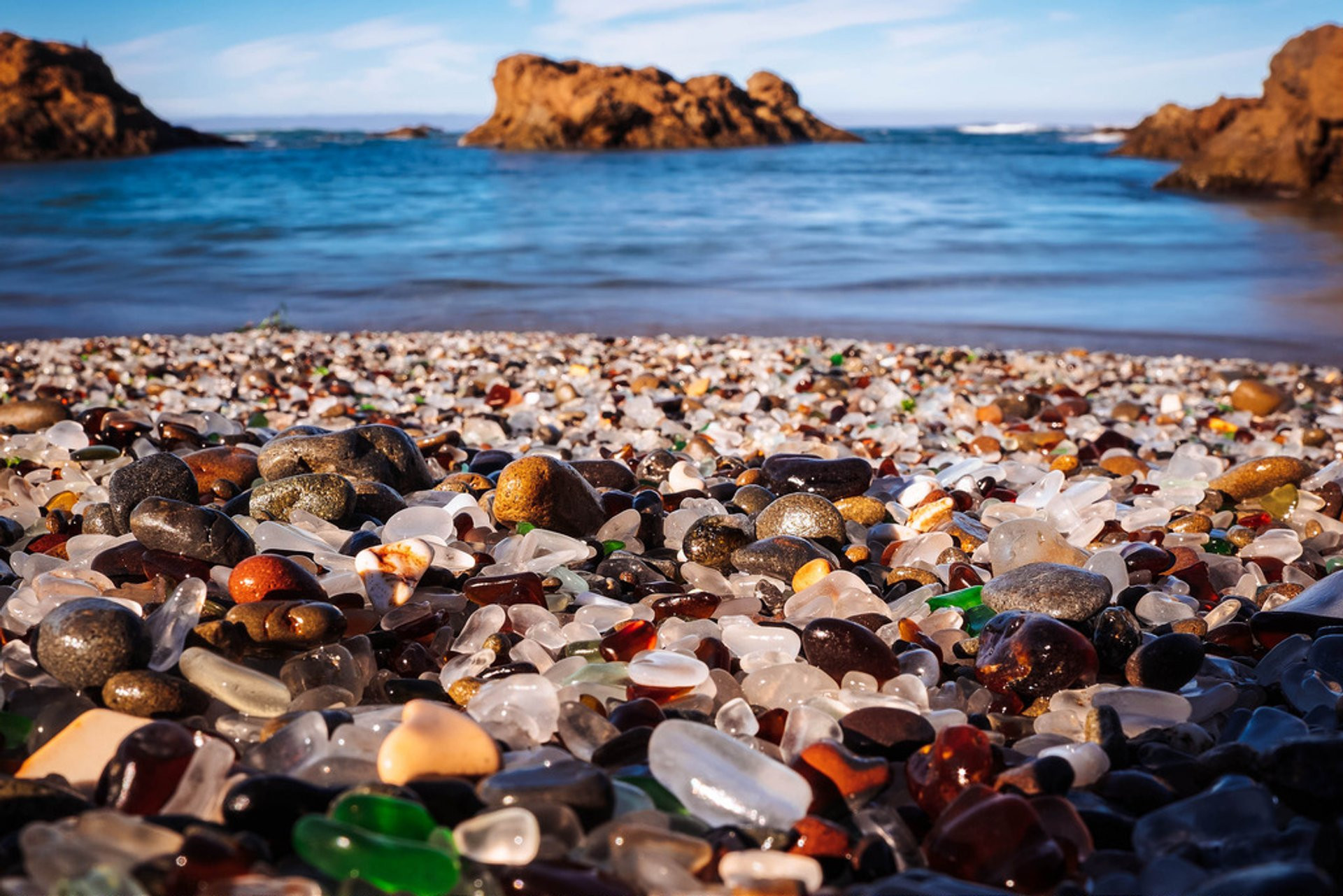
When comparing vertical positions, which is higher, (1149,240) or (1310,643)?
(1149,240)

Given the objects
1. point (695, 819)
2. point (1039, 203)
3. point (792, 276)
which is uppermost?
point (1039, 203)

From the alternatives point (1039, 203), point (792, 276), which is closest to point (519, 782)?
point (792, 276)

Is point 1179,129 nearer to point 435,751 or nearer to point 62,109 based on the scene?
point 435,751

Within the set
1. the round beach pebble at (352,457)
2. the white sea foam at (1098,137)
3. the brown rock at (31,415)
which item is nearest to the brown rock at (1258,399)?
the round beach pebble at (352,457)

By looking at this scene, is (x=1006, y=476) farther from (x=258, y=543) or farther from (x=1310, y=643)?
(x=258, y=543)

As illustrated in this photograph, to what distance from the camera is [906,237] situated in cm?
1489

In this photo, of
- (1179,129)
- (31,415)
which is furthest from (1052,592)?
(1179,129)

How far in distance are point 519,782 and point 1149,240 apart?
1574 centimetres

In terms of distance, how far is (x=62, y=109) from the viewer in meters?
47.3

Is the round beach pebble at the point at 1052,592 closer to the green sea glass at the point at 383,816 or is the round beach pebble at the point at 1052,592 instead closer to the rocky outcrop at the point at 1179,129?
the green sea glass at the point at 383,816

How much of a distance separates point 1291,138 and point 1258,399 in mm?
24144

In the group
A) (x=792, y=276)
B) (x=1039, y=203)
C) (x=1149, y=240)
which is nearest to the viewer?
(x=792, y=276)

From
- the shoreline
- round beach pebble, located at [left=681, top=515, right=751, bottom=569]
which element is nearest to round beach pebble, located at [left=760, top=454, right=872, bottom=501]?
round beach pebble, located at [left=681, top=515, right=751, bottom=569]

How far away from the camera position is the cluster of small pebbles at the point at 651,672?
91 cm
